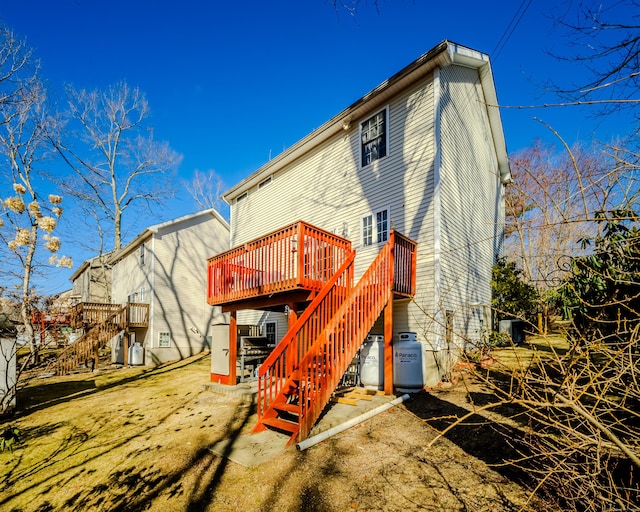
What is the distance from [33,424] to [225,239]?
48.1 ft

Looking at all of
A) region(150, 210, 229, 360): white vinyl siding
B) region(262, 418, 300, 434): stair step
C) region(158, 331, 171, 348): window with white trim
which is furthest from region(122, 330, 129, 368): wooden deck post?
region(262, 418, 300, 434): stair step

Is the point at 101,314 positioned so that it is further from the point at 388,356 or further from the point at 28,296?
the point at 388,356

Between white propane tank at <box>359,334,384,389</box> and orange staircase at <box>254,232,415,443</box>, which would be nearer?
orange staircase at <box>254,232,415,443</box>

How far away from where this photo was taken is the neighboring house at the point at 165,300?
55.5 ft

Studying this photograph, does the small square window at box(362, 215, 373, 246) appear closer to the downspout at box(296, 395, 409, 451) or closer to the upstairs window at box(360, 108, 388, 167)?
the upstairs window at box(360, 108, 388, 167)

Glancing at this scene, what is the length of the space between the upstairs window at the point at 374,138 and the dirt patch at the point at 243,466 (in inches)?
266

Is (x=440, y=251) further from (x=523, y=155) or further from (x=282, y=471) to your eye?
(x=523, y=155)

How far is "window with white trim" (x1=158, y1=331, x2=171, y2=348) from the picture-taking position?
57.2ft

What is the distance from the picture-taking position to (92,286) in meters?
27.4

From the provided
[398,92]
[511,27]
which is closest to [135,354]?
[398,92]

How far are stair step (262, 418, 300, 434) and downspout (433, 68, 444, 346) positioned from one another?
164 inches

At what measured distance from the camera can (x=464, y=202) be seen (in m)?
10.8

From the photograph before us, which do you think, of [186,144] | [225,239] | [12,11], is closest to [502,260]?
[225,239]

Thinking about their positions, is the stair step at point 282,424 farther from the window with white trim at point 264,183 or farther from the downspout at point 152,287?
the downspout at point 152,287
